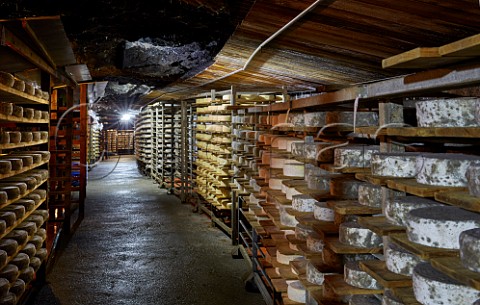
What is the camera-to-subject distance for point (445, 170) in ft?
6.43

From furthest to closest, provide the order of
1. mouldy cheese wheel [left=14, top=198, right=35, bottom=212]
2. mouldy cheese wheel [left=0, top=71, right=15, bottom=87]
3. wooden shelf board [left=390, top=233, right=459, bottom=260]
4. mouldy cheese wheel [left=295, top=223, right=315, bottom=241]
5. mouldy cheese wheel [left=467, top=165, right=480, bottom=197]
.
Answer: mouldy cheese wheel [left=14, top=198, right=35, bottom=212] < mouldy cheese wheel [left=0, top=71, right=15, bottom=87] < mouldy cheese wheel [left=295, top=223, right=315, bottom=241] < wooden shelf board [left=390, top=233, right=459, bottom=260] < mouldy cheese wheel [left=467, top=165, right=480, bottom=197]

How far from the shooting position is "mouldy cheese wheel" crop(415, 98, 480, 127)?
1927mm

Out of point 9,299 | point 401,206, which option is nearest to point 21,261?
point 9,299

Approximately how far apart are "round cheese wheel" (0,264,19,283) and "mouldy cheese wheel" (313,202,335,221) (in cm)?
267

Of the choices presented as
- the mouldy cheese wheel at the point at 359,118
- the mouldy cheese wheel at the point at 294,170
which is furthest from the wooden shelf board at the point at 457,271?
the mouldy cheese wheel at the point at 294,170

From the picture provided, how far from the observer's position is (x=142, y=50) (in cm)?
712

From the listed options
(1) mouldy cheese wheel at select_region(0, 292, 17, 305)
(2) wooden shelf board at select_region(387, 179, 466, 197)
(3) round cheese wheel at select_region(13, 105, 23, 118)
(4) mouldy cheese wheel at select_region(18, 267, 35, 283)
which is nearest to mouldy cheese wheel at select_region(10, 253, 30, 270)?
(4) mouldy cheese wheel at select_region(18, 267, 35, 283)

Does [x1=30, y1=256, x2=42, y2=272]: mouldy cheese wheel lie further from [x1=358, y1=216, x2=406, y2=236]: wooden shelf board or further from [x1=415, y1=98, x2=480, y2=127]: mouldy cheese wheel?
[x1=415, y1=98, x2=480, y2=127]: mouldy cheese wheel

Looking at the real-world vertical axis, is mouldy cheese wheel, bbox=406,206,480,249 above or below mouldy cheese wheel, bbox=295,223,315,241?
above

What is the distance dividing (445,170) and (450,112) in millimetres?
254

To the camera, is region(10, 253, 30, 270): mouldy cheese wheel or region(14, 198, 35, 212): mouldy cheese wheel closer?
region(10, 253, 30, 270): mouldy cheese wheel

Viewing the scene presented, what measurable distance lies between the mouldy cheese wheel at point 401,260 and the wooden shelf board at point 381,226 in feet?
0.39

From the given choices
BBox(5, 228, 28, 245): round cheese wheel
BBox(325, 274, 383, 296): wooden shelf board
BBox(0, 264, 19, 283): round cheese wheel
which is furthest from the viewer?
BBox(5, 228, 28, 245): round cheese wheel

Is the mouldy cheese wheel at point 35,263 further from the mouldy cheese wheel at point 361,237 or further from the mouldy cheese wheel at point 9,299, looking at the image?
the mouldy cheese wheel at point 361,237
